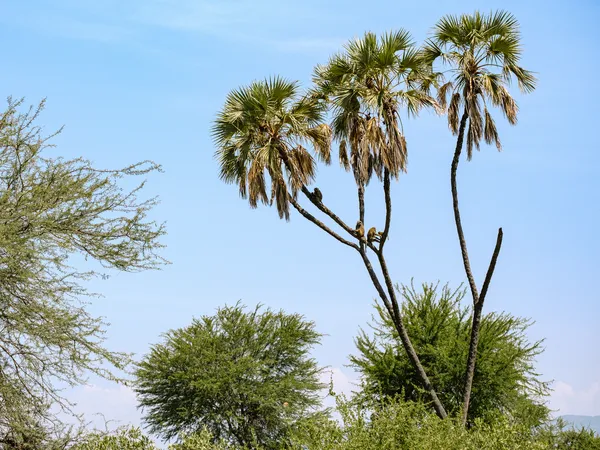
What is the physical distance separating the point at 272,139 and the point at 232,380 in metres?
9.70

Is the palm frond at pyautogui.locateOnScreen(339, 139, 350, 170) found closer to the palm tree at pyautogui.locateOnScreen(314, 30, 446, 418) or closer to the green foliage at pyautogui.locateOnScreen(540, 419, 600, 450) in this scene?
the palm tree at pyautogui.locateOnScreen(314, 30, 446, 418)

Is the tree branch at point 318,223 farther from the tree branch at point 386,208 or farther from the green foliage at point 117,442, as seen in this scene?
the green foliage at point 117,442

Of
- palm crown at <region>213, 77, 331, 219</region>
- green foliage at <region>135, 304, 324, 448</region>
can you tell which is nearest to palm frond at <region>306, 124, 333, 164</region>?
palm crown at <region>213, 77, 331, 219</region>

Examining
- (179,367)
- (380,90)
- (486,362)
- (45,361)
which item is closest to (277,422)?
(179,367)

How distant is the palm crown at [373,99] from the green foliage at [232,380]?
9298 millimetres

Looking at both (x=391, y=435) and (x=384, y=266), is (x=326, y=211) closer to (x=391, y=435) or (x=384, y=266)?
(x=384, y=266)

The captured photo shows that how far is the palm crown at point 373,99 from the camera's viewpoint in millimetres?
25359

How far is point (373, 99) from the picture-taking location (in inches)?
1003

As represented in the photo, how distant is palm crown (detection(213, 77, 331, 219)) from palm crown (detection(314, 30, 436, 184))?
1.07m

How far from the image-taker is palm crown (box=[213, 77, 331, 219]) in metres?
25.7

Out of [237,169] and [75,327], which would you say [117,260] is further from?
[237,169]

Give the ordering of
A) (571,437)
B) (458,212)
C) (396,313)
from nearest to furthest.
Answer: (396,313) → (458,212) → (571,437)

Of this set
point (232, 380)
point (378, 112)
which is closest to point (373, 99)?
point (378, 112)

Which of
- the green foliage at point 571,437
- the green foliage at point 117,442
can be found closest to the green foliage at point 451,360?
the green foliage at point 571,437
